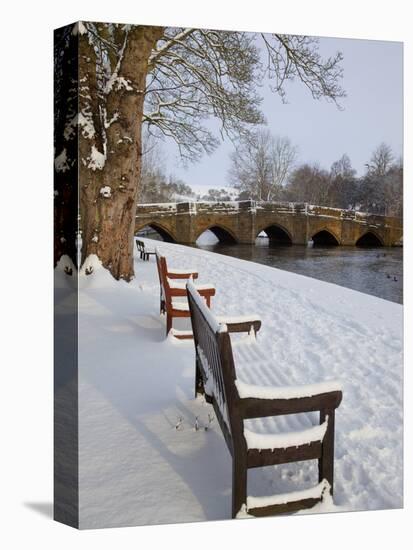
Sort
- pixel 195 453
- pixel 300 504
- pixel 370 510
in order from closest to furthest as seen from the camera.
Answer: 1. pixel 300 504
2. pixel 195 453
3. pixel 370 510

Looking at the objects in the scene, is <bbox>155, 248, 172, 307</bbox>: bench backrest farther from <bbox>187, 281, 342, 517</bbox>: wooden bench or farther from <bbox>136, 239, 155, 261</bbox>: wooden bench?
<bbox>187, 281, 342, 517</bbox>: wooden bench

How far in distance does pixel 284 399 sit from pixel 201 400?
1.37 m

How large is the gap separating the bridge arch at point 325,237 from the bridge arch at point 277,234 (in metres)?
0.20

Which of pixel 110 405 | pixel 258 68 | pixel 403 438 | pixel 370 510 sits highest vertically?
pixel 258 68

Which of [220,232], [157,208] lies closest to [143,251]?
[157,208]

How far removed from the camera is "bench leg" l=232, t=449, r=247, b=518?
12.0 ft

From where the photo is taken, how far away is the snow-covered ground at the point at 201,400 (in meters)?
4.14

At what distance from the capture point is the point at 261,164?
4910 mm

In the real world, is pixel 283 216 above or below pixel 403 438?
above

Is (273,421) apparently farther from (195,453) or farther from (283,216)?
(283,216)

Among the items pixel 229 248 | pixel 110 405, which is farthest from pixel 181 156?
pixel 110 405

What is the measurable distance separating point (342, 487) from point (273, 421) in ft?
2.09

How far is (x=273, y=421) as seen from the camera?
4816mm

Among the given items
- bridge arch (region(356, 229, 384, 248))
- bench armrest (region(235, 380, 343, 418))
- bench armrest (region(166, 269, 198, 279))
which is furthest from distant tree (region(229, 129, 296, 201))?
bench armrest (region(235, 380, 343, 418))
